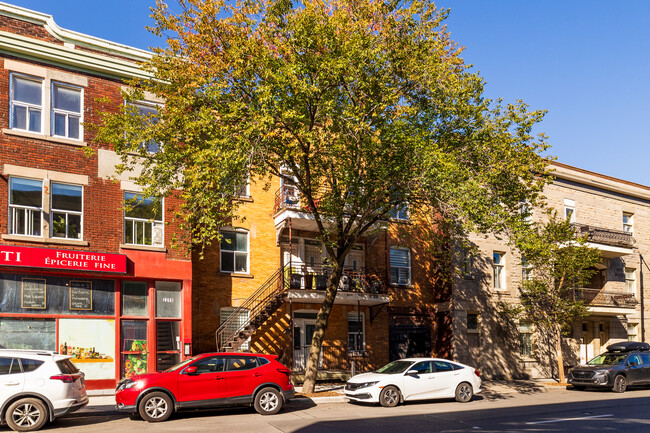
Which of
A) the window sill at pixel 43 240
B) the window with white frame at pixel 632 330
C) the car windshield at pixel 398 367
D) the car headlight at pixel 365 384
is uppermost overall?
the window sill at pixel 43 240

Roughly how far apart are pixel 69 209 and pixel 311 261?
10004 mm

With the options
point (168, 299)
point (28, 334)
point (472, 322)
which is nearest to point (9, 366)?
point (28, 334)

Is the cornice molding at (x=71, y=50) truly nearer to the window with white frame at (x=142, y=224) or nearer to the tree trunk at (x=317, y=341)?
the window with white frame at (x=142, y=224)

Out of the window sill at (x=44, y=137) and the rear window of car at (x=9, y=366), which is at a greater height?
the window sill at (x=44, y=137)

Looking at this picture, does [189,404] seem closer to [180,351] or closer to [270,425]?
[270,425]

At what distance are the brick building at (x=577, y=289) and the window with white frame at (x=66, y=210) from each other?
16.8m

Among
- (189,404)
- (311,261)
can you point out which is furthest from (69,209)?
(311,261)

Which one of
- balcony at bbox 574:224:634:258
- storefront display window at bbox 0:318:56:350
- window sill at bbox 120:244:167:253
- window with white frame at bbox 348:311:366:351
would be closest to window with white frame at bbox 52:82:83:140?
window sill at bbox 120:244:167:253

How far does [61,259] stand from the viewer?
734 inches

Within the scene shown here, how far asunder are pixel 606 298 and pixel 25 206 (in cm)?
2795

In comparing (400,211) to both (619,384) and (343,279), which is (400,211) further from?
(619,384)

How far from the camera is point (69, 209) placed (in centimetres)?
1947

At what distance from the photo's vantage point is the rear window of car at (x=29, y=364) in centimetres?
1323

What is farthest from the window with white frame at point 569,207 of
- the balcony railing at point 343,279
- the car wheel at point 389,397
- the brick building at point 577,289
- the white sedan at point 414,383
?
the car wheel at point 389,397
